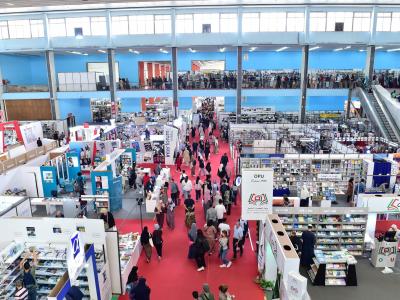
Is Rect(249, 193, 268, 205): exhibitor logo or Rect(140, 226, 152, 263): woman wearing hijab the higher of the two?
Rect(249, 193, 268, 205): exhibitor logo

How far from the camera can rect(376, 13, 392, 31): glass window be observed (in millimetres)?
25828

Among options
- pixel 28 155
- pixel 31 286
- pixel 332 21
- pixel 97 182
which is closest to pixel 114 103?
pixel 28 155

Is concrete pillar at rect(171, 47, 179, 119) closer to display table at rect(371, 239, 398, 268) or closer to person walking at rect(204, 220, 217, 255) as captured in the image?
person walking at rect(204, 220, 217, 255)

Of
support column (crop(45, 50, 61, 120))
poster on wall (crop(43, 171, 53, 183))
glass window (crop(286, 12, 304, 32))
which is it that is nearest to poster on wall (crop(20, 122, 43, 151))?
support column (crop(45, 50, 61, 120))

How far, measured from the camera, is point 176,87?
2584 centimetres

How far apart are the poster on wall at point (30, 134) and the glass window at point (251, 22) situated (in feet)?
53.5

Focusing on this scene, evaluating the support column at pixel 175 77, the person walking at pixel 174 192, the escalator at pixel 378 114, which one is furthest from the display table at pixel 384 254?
the support column at pixel 175 77

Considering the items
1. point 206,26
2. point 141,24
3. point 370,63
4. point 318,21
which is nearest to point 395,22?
point 370,63

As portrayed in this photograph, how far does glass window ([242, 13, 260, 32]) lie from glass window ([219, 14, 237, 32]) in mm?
688

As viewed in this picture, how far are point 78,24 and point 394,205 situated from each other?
25.3 metres

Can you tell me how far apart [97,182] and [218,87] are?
1539cm

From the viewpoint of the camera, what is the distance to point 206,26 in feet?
82.9

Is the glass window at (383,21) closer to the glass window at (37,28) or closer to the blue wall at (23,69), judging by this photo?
the glass window at (37,28)

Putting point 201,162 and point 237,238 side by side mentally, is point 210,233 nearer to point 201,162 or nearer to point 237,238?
point 237,238
